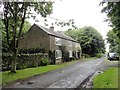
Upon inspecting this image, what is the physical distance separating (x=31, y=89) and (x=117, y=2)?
814 centimetres

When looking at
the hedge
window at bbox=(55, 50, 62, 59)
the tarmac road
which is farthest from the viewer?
window at bbox=(55, 50, 62, 59)

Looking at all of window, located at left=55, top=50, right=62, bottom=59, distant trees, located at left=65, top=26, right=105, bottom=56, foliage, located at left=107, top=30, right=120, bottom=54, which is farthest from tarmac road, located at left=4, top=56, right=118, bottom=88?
distant trees, located at left=65, top=26, right=105, bottom=56

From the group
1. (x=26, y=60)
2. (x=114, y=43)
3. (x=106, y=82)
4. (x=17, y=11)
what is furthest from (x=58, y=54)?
(x=106, y=82)

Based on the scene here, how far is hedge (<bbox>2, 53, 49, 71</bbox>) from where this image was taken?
2545 centimetres

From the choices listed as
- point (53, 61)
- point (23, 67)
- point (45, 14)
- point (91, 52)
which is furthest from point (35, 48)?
point (91, 52)

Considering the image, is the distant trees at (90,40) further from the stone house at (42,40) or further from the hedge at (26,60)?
the hedge at (26,60)

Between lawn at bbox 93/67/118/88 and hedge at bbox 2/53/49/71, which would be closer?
lawn at bbox 93/67/118/88

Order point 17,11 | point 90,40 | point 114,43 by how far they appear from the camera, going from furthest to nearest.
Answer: point 90,40 → point 114,43 → point 17,11

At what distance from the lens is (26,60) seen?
2981 centimetres

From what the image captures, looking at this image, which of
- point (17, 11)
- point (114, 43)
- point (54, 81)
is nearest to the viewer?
point (54, 81)

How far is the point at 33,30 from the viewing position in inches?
1722

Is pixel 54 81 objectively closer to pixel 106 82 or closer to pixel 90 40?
pixel 106 82

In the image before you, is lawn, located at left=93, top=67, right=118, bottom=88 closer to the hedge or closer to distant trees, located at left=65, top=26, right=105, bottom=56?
the hedge

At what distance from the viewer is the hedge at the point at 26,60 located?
25.4 meters
